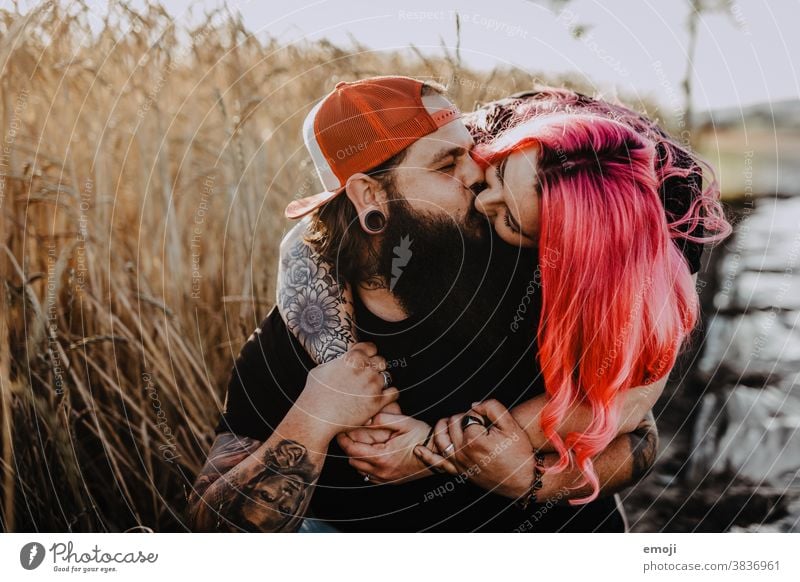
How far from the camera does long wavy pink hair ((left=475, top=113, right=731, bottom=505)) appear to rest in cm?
105

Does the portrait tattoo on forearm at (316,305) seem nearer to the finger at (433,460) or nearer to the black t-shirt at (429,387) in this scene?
the black t-shirt at (429,387)

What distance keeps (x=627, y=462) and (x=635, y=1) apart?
72 centimetres

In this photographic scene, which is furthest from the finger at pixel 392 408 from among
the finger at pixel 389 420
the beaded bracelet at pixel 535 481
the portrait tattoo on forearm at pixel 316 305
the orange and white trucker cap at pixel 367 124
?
the orange and white trucker cap at pixel 367 124

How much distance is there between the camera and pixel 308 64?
4.17ft

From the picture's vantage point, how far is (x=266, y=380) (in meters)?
1.13

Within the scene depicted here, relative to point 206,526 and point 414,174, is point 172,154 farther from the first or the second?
point 206,526

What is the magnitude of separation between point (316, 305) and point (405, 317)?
0.43ft

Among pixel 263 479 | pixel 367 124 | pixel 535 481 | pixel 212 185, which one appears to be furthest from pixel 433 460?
pixel 212 185

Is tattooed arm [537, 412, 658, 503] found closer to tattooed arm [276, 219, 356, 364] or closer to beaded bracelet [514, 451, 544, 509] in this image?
beaded bracelet [514, 451, 544, 509]

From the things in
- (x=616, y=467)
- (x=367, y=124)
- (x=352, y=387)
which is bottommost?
(x=616, y=467)

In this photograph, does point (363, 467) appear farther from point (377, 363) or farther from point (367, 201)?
point (367, 201)

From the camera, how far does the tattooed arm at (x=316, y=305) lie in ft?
3.61

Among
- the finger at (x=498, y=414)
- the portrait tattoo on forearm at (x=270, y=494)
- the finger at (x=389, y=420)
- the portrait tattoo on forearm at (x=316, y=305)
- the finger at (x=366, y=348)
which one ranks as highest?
the portrait tattoo on forearm at (x=316, y=305)
